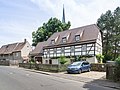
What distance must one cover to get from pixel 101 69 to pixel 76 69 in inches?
180

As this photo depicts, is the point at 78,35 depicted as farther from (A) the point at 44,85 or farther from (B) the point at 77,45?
(A) the point at 44,85

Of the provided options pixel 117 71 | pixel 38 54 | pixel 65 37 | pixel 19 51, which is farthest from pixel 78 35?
pixel 19 51

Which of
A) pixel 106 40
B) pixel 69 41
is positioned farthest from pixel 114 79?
pixel 106 40

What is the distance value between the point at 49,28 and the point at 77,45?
29573 millimetres

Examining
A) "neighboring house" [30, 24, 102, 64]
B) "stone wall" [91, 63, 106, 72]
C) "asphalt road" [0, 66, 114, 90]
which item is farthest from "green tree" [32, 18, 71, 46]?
"asphalt road" [0, 66, 114, 90]

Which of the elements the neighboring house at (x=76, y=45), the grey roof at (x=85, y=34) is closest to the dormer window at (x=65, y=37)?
the neighboring house at (x=76, y=45)

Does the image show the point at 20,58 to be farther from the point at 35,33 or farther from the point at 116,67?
the point at 116,67

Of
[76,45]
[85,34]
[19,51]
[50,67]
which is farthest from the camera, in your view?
[19,51]

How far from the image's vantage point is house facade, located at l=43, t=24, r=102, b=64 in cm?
3756

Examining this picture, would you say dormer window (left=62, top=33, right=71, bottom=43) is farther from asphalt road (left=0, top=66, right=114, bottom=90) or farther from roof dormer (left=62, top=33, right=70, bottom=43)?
asphalt road (left=0, top=66, right=114, bottom=90)

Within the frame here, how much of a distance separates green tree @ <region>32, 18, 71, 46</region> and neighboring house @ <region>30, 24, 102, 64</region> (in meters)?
17.9

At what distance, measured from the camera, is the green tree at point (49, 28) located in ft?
223

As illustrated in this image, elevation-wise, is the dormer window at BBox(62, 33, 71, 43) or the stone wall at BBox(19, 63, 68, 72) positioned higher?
the dormer window at BBox(62, 33, 71, 43)

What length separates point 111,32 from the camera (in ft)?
188
